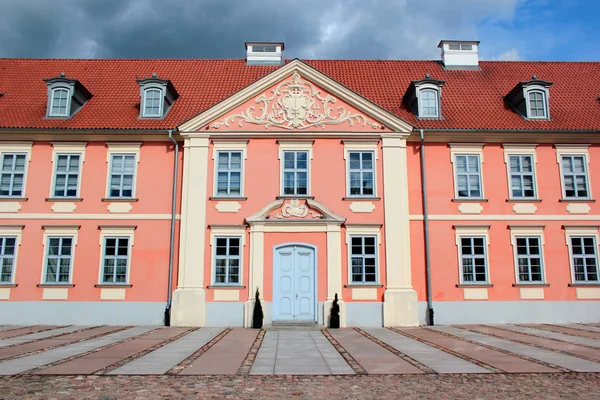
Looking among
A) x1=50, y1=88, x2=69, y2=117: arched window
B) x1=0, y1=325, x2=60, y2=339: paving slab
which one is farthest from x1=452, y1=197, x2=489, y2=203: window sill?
x1=50, y1=88, x2=69, y2=117: arched window

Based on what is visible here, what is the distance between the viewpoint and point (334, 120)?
18250 mm

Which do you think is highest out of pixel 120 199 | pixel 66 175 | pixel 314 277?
pixel 66 175

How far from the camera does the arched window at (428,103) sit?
19250 millimetres

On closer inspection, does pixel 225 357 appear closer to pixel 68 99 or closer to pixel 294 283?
pixel 294 283

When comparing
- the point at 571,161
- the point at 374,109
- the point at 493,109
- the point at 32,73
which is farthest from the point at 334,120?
the point at 32,73

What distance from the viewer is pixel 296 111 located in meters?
18.3

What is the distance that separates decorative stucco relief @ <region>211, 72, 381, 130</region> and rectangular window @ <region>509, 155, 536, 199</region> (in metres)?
5.49

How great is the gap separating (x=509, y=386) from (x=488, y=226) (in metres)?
11.1

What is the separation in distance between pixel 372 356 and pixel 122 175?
481 inches

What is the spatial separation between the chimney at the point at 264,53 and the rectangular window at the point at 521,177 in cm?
1202

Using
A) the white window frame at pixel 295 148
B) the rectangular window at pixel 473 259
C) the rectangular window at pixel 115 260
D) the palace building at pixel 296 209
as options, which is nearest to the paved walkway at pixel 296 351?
the palace building at pixel 296 209

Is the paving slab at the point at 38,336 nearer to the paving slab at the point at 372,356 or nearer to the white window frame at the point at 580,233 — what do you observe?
the paving slab at the point at 372,356

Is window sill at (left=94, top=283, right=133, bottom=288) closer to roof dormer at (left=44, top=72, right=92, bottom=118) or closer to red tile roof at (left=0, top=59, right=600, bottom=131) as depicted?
red tile roof at (left=0, top=59, right=600, bottom=131)

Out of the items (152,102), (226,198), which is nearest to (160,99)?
(152,102)
